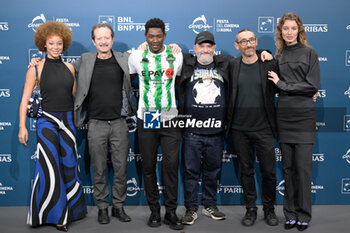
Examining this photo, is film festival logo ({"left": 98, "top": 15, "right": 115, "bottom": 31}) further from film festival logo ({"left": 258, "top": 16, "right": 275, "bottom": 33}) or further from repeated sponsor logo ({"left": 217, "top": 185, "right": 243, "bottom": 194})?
repeated sponsor logo ({"left": 217, "top": 185, "right": 243, "bottom": 194})

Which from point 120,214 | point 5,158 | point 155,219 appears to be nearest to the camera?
point 155,219

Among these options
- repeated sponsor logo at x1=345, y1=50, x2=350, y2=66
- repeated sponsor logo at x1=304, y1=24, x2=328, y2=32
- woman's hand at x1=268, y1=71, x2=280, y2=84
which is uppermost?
repeated sponsor logo at x1=304, y1=24, x2=328, y2=32

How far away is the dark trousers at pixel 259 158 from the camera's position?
10.1 feet

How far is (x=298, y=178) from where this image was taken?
3.05 metres

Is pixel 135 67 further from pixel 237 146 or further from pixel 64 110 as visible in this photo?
pixel 237 146

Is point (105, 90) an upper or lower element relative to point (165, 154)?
upper

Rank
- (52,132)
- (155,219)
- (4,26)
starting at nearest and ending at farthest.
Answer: (52,132) → (155,219) → (4,26)

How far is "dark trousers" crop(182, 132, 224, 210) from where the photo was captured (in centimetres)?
Result: 316

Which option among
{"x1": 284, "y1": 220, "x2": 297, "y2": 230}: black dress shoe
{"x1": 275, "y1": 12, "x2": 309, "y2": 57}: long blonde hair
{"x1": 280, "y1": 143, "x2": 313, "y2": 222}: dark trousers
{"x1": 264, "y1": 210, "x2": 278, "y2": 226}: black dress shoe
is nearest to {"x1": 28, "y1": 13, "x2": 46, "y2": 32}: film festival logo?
{"x1": 275, "y1": 12, "x2": 309, "y2": 57}: long blonde hair

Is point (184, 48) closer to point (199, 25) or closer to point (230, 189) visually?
point (199, 25)

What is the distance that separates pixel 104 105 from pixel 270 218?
1.93 meters

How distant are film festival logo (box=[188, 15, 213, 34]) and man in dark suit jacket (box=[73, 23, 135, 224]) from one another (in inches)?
33.5

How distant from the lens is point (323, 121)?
368 centimetres

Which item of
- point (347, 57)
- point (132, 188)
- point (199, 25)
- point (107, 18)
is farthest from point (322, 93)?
point (107, 18)
